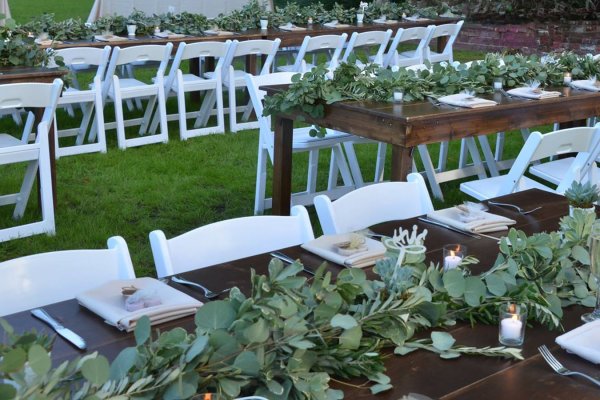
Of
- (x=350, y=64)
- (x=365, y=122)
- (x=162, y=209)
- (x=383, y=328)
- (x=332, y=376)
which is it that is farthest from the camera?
(x=162, y=209)

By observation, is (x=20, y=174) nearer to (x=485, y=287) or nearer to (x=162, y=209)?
(x=162, y=209)

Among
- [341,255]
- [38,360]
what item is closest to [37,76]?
[341,255]

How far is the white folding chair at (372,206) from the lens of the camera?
9.71 ft

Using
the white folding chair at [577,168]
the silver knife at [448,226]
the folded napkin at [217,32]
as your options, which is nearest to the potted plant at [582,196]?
the silver knife at [448,226]

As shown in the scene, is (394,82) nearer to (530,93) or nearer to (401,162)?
(401,162)

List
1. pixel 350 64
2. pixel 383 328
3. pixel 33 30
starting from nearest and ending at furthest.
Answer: pixel 383 328
pixel 350 64
pixel 33 30

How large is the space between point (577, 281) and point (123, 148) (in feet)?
16.7

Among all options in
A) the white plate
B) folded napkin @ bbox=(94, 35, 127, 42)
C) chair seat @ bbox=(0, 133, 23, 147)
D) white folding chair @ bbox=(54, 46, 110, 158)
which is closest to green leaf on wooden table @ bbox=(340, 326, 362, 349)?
the white plate

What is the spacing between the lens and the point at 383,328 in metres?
1.79

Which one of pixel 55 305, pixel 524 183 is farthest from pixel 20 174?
pixel 55 305

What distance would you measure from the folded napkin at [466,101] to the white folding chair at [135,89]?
2897 millimetres

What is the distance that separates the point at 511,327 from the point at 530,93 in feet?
10.6

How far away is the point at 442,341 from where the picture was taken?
1807 millimetres

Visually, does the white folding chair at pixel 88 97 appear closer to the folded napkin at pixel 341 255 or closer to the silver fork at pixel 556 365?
the folded napkin at pixel 341 255
